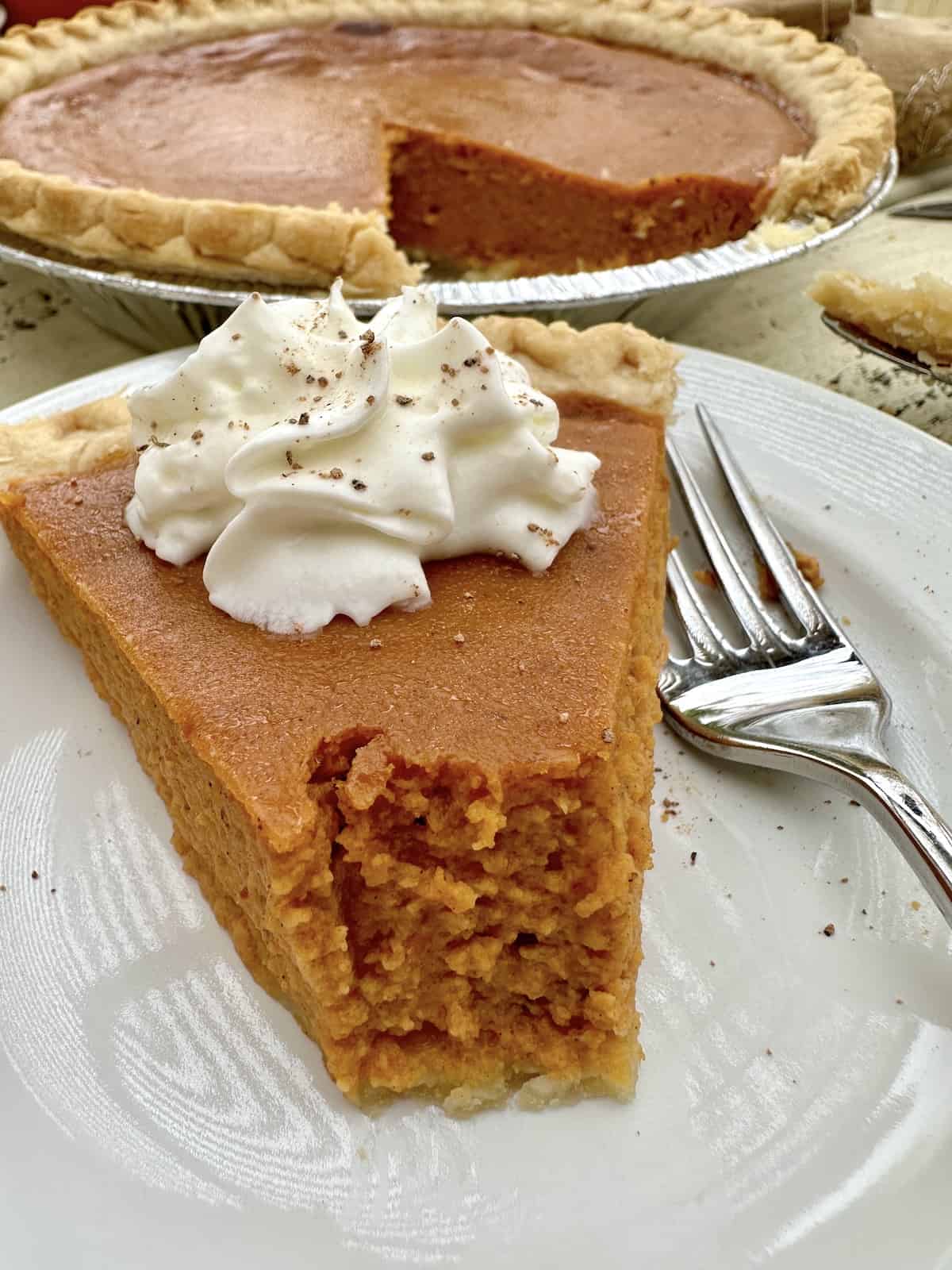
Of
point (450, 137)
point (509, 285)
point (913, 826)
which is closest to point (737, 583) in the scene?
point (913, 826)

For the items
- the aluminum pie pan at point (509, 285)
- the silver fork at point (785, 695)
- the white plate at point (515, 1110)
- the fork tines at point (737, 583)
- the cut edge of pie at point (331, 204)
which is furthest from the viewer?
the cut edge of pie at point (331, 204)

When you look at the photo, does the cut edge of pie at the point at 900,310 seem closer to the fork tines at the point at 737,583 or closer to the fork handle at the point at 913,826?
the fork tines at the point at 737,583

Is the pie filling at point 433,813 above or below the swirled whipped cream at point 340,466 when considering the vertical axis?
below

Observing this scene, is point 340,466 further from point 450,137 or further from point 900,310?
point 450,137

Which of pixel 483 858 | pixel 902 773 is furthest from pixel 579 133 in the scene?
pixel 483 858

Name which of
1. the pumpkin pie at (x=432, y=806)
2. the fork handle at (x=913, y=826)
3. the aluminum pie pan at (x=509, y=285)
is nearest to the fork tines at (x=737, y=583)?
the pumpkin pie at (x=432, y=806)

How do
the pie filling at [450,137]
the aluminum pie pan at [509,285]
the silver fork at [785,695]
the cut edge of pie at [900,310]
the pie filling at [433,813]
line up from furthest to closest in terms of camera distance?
the pie filling at [450,137]
the aluminum pie pan at [509,285]
the cut edge of pie at [900,310]
the silver fork at [785,695]
the pie filling at [433,813]

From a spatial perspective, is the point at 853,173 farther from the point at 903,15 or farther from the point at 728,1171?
the point at 728,1171
